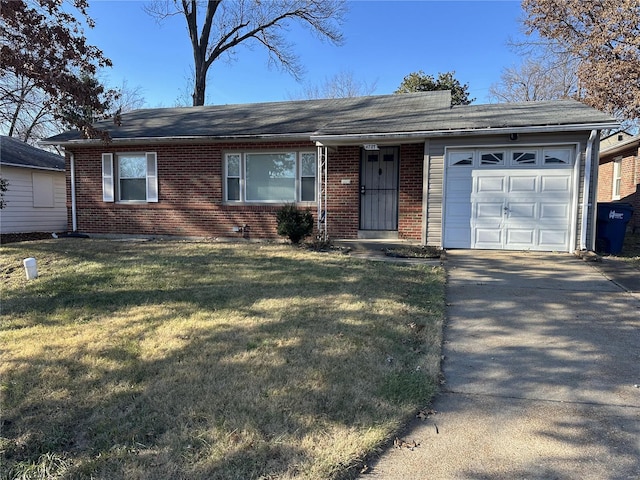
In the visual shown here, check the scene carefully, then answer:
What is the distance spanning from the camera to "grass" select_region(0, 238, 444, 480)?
8.45 ft

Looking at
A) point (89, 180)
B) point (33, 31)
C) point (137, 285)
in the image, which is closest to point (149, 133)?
point (89, 180)

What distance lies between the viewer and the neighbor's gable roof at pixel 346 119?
9341mm

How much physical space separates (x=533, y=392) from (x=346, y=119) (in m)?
9.35

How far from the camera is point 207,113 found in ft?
47.4

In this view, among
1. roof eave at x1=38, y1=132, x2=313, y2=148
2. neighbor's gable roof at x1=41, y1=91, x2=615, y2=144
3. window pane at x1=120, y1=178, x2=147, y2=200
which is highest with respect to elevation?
neighbor's gable roof at x1=41, y1=91, x2=615, y2=144

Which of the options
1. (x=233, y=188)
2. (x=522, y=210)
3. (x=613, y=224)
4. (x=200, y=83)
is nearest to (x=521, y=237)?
(x=522, y=210)

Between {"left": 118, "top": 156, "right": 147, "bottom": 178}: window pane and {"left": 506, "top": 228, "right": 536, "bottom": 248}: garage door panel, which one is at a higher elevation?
{"left": 118, "top": 156, "right": 147, "bottom": 178}: window pane

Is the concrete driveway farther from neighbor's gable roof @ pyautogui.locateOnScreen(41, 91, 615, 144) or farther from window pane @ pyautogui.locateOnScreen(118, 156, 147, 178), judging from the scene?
window pane @ pyautogui.locateOnScreen(118, 156, 147, 178)

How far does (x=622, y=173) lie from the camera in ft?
55.3

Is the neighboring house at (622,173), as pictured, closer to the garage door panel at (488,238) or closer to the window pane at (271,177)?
the garage door panel at (488,238)

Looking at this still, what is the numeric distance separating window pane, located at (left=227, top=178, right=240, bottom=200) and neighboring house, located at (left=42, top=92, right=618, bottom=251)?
0.03 meters

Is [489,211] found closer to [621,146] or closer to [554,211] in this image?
[554,211]

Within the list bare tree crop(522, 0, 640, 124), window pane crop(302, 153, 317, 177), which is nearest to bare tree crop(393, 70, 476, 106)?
bare tree crop(522, 0, 640, 124)

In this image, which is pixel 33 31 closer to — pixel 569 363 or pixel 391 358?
pixel 391 358
